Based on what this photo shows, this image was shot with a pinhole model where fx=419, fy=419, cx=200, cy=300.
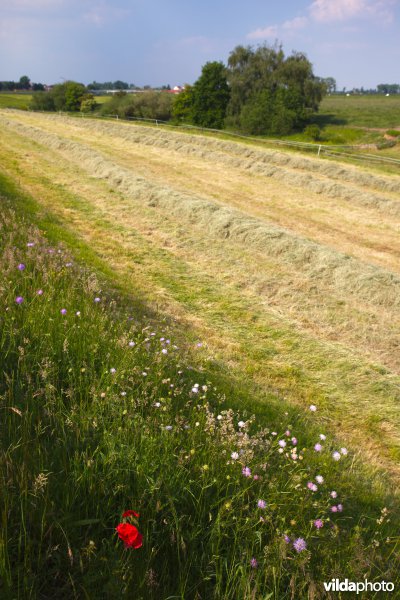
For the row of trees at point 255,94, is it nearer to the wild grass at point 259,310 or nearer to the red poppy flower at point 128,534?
the wild grass at point 259,310

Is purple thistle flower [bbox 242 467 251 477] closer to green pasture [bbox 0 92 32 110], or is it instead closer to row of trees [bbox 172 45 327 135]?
row of trees [bbox 172 45 327 135]

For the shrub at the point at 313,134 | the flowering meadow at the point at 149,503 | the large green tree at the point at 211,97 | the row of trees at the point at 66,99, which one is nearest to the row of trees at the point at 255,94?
the large green tree at the point at 211,97

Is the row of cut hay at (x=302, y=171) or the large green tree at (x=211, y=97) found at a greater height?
the large green tree at (x=211, y=97)

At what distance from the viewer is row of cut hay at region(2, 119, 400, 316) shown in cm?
707

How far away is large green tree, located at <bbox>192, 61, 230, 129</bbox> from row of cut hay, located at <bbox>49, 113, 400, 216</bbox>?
70.9 feet

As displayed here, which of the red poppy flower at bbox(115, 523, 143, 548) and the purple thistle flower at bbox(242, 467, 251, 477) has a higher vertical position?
the red poppy flower at bbox(115, 523, 143, 548)

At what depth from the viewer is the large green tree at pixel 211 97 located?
4638 centimetres

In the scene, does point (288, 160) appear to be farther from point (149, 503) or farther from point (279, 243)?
point (149, 503)

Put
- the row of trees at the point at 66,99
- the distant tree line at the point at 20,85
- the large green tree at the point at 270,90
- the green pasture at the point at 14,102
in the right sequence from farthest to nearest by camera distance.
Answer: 1. the distant tree line at the point at 20,85
2. the green pasture at the point at 14,102
3. the row of trees at the point at 66,99
4. the large green tree at the point at 270,90

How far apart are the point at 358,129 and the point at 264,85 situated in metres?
10.8

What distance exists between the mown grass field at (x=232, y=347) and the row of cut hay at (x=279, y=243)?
4 cm

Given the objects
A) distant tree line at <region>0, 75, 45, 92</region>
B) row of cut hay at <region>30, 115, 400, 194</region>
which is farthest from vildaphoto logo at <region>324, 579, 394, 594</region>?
distant tree line at <region>0, 75, 45, 92</region>

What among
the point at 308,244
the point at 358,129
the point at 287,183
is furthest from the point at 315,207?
the point at 358,129

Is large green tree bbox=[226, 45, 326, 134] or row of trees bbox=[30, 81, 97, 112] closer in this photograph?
large green tree bbox=[226, 45, 326, 134]
